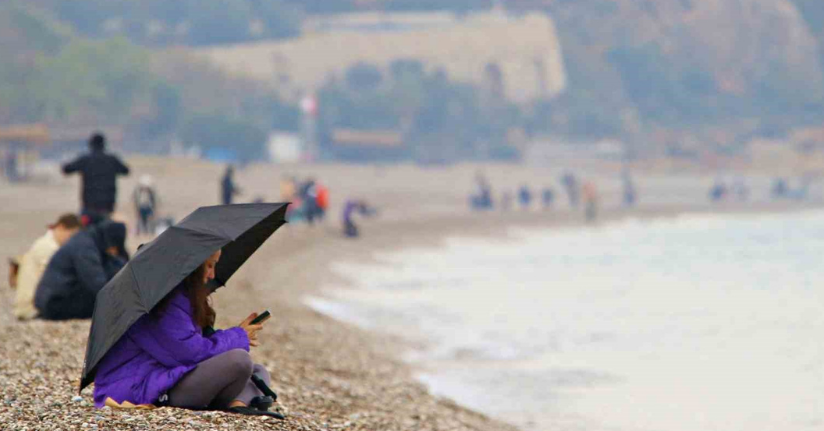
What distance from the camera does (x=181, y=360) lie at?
22.1 feet

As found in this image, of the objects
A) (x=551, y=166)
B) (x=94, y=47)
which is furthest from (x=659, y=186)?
(x=94, y=47)

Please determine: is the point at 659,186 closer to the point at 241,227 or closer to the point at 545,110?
the point at 545,110

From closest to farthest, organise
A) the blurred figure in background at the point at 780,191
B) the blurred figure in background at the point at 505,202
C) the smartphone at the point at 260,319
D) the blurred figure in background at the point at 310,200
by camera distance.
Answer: the smartphone at the point at 260,319 → the blurred figure in background at the point at 310,200 → the blurred figure in background at the point at 505,202 → the blurred figure in background at the point at 780,191

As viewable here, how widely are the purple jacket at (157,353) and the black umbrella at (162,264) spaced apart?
102mm

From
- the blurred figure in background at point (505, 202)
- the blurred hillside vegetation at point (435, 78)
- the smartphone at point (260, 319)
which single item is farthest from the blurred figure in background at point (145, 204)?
the blurred hillside vegetation at point (435, 78)

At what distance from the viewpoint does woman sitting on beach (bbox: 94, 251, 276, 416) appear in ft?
21.5

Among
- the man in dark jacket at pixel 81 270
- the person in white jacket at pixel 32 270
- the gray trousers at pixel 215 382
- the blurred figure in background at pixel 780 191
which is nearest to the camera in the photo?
the gray trousers at pixel 215 382

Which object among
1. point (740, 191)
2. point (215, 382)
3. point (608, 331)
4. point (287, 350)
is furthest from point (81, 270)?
point (740, 191)

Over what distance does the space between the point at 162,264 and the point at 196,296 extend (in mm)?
239

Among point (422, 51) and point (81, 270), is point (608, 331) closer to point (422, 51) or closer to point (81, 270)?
point (81, 270)

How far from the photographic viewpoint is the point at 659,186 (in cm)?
8838

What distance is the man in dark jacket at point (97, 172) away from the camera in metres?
14.9

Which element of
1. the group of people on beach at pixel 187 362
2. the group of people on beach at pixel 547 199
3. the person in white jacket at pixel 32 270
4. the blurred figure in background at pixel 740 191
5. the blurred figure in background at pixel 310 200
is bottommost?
the blurred figure in background at pixel 740 191

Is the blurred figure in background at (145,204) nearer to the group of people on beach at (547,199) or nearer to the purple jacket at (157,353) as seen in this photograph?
the purple jacket at (157,353)
